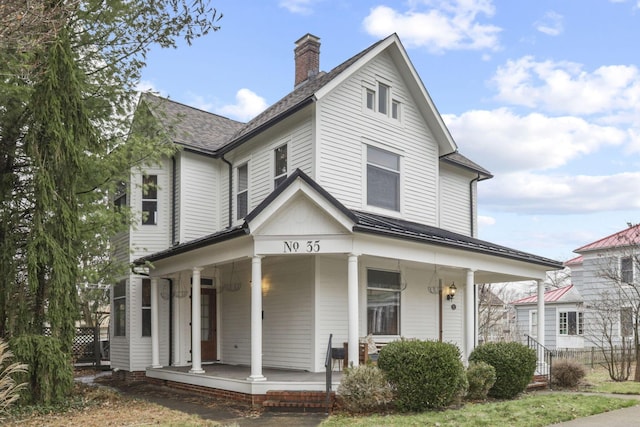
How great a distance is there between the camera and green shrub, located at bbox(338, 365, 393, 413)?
9.70 meters

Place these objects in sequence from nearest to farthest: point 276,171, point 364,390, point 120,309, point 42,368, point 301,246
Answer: point 364,390 → point 42,368 → point 301,246 → point 276,171 → point 120,309

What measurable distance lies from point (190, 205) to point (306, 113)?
16.1 feet

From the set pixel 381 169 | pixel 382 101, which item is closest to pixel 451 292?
pixel 381 169

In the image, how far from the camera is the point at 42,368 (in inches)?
402

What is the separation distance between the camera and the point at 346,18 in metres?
12.8

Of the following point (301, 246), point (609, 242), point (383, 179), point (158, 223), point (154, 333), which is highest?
point (383, 179)

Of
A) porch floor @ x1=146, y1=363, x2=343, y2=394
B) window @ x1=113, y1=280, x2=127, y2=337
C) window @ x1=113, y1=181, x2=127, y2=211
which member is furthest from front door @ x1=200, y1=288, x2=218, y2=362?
window @ x1=113, y1=181, x2=127, y2=211

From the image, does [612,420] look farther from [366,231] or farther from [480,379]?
[366,231]

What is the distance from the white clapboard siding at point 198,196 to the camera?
53.9 feet

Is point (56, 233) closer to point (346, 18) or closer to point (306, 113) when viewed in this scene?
point (306, 113)

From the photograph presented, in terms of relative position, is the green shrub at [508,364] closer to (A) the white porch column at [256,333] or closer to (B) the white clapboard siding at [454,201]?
(A) the white porch column at [256,333]

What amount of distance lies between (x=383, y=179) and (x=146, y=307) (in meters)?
7.73

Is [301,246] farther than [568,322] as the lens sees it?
No

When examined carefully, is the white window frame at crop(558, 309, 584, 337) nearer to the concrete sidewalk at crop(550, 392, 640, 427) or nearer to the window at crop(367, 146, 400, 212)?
the window at crop(367, 146, 400, 212)
